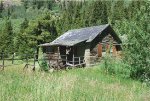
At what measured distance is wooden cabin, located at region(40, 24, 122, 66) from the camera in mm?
40188

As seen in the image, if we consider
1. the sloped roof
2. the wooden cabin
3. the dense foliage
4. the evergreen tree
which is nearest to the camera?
the dense foliage

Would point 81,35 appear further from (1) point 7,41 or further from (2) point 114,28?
(1) point 7,41

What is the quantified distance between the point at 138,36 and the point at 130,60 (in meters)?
1.45

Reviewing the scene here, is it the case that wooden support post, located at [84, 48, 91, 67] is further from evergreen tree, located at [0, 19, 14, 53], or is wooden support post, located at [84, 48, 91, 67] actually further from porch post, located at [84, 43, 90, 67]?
evergreen tree, located at [0, 19, 14, 53]

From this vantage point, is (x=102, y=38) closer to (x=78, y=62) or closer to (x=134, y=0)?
(x=78, y=62)

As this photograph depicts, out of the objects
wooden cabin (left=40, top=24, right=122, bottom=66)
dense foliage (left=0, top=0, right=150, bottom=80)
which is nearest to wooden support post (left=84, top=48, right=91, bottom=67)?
wooden cabin (left=40, top=24, right=122, bottom=66)

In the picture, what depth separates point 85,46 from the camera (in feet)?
136

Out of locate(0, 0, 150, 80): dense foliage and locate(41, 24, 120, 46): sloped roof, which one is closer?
locate(0, 0, 150, 80): dense foliage

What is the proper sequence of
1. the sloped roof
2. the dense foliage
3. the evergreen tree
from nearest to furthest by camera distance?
the dense foliage < the sloped roof < the evergreen tree

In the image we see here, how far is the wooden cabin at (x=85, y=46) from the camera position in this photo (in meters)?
40.2

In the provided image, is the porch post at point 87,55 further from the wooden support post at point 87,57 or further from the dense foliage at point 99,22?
the dense foliage at point 99,22

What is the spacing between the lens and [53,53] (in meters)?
45.1

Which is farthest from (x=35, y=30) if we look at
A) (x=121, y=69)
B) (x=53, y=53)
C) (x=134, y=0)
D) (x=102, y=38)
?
(x=134, y=0)

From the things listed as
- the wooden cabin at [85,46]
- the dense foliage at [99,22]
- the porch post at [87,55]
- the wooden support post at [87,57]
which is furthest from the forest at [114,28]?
the wooden support post at [87,57]
